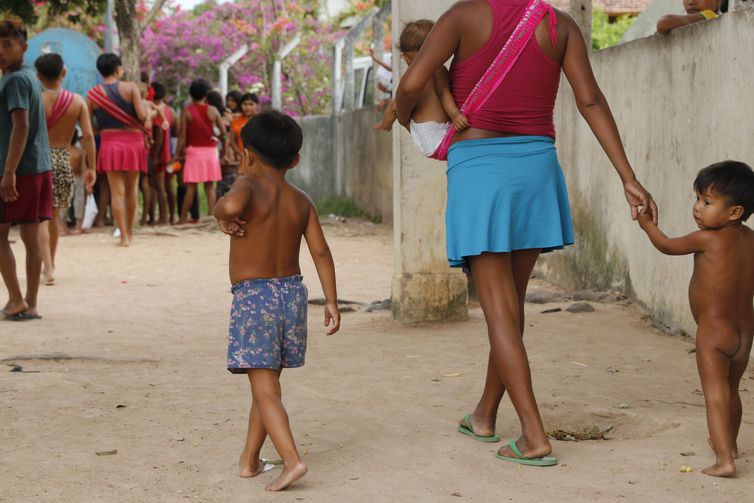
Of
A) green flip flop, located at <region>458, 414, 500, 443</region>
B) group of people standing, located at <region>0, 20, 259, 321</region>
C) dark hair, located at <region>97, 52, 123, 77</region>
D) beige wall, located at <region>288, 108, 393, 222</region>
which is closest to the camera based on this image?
green flip flop, located at <region>458, 414, 500, 443</region>

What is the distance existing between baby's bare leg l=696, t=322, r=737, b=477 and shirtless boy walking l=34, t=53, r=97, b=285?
6180 mm

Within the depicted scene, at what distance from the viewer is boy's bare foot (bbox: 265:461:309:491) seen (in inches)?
140

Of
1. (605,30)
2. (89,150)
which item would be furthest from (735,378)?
(605,30)

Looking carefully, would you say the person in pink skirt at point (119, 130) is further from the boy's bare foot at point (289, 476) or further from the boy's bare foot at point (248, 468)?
the boy's bare foot at point (289, 476)

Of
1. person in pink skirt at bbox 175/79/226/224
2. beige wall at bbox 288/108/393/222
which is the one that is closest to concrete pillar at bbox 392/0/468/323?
beige wall at bbox 288/108/393/222

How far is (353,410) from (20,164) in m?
3.46

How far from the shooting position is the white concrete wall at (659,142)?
5664 millimetres

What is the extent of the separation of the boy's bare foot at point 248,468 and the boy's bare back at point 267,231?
24.4 inches

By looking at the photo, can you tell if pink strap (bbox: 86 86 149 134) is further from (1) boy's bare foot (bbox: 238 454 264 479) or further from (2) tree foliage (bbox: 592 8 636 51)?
(2) tree foliage (bbox: 592 8 636 51)

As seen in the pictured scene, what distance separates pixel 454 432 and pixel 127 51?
1202 cm

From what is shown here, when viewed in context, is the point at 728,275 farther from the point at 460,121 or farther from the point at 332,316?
the point at 332,316

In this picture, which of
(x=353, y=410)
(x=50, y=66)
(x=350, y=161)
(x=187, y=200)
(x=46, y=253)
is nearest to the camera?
(x=353, y=410)

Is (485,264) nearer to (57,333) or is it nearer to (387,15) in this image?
(57,333)

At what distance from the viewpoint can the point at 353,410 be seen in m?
4.71
